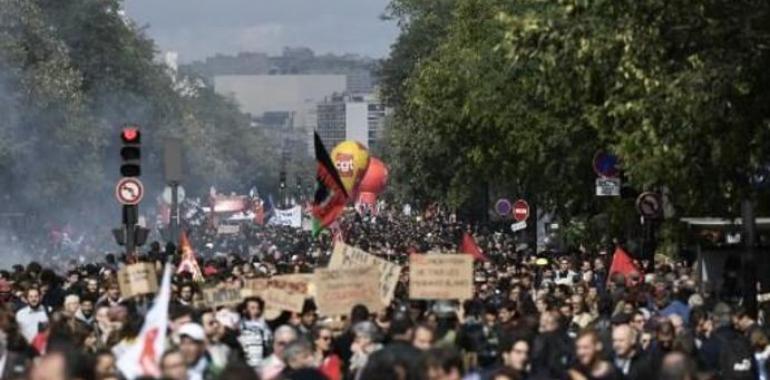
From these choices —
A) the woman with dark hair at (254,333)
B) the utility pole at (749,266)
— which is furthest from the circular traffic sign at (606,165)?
the woman with dark hair at (254,333)

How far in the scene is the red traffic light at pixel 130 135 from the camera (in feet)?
106

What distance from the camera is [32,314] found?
24391mm

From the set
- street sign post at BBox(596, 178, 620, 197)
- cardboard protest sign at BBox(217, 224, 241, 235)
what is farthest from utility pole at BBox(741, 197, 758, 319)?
cardboard protest sign at BBox(217, 224, 241, 235)

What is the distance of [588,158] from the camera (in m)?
45.9

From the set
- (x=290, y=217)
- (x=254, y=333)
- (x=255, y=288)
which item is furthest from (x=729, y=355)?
(x=290, y=217)

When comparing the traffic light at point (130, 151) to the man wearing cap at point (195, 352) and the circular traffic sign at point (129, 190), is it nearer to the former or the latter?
the circular traffic sign at point (129, 190)

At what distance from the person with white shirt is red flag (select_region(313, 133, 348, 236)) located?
14.4 meters

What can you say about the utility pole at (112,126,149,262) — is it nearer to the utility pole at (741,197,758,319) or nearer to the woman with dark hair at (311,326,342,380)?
the utility pole at (741,197,758,319)

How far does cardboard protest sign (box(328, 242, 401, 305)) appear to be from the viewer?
2355 centimetres

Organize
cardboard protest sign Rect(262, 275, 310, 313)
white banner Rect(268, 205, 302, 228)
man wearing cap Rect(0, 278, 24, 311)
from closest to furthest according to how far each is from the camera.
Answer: cardboard protest sign Rect(262, 275, 310, 313) → man wearing cap Rect(0, 278, 24, 311) → white banner Rect(268, 205, 302, 228)

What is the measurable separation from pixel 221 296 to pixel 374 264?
1474mm

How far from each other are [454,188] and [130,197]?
143 ft

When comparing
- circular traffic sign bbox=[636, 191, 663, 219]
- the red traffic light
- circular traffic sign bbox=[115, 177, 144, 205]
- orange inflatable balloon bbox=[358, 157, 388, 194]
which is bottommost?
circular traffic sign bbox=[636, 191, 663, 219]

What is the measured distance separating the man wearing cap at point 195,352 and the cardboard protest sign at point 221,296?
5.36 m
